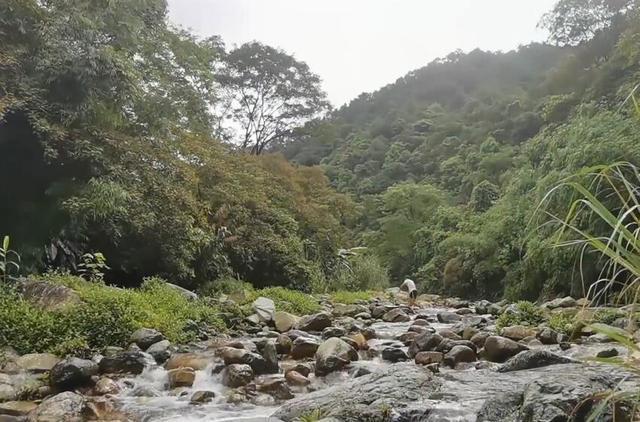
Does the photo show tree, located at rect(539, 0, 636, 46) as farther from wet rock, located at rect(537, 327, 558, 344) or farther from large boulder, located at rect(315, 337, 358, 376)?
large boulder, located at rect(315, 337, 358, 376)

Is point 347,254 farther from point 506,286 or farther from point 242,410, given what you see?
point 242,410

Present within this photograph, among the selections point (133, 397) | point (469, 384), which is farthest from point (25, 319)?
point (469, 384)

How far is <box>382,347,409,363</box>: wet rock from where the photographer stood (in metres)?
5.61

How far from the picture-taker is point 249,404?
169 inches

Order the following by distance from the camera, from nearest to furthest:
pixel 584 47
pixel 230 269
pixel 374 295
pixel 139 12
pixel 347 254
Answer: pixel 139 12
pixel 230 269
pixel 374 295
pixel 347 254
pixel 584 47

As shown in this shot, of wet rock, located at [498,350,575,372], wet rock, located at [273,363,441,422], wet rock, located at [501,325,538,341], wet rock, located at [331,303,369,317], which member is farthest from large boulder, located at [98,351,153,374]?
wet rock, located at [331,303,369,317]

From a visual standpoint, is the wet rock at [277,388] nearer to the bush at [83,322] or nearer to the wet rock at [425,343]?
the wet rock at [425,343]

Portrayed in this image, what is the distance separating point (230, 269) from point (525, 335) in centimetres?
711

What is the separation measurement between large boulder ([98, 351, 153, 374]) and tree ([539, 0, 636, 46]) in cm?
2164

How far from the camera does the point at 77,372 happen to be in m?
4.52

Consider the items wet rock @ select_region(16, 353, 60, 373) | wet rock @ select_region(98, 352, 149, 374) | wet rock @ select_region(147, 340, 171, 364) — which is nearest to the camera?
wet rock @ select_region(16, 353, 60, 373)

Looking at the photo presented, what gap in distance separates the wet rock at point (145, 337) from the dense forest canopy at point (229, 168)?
8.41 feet

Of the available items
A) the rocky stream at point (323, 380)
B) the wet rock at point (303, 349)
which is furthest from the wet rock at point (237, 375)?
the wet rock at point (303, 349)

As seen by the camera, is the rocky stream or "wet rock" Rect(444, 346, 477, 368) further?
"wet rock" Rect(444, 346, 477, 368)
